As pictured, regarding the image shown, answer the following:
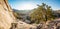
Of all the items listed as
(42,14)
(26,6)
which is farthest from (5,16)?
(26,6)

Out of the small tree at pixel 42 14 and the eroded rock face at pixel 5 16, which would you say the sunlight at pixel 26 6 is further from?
the eroded rock face at pixel 5 16

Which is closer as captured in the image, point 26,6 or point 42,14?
point 42,14

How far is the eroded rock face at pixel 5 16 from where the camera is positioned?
29.5 ft

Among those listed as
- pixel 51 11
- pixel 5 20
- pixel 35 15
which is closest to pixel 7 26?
pixel 5 20

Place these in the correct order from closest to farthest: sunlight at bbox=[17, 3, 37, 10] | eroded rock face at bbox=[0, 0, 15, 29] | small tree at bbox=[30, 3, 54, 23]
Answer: eroded rock face at bbox=[0, 0, 15, 29]
small tree at bbox=[30, 3, 54, 23]
sunlight at bbox=[17, 3, 37, 10]

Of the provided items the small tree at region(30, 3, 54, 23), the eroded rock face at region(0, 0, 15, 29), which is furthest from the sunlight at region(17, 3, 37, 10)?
the eroded rock face at region(0, 0, 15, 29)

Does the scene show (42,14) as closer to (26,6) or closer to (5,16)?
(26,6)

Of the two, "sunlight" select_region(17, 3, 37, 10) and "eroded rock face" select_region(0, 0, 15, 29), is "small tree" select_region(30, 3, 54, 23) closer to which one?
"sunlight" select_region(17, 3, 37, 10)

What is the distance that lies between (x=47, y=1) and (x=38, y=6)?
2.09 ft

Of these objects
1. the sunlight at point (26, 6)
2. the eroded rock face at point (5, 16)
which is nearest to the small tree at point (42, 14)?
the sunlight at point (26, 6)

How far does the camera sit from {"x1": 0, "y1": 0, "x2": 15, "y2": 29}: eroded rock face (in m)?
9.00

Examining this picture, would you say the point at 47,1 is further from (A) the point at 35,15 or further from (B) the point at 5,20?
(B) the point at 5,20

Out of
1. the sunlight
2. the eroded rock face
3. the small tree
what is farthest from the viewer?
the sunlight

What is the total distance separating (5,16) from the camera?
31.0ft
